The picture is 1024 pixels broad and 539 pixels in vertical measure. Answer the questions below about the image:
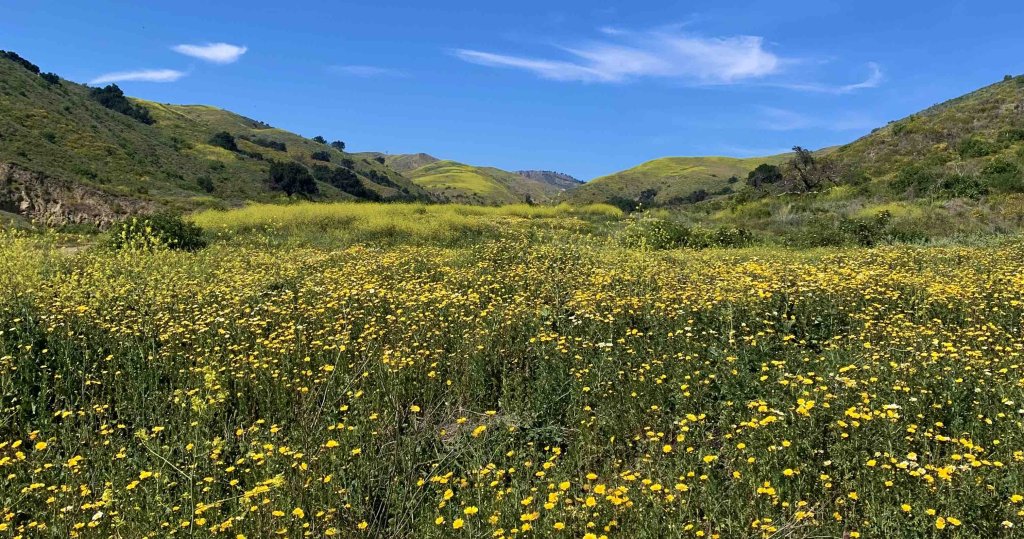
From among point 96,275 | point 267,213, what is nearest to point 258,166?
point 267,213

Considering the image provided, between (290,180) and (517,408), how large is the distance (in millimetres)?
62109

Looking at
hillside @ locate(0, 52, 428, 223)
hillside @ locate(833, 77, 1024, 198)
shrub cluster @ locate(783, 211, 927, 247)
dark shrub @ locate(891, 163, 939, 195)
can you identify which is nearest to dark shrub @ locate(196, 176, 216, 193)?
hillside @ locate(0, 52, 428, 223)

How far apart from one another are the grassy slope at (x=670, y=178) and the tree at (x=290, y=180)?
124 feet

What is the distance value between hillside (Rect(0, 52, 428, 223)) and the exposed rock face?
40mm

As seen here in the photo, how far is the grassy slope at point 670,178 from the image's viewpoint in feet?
298

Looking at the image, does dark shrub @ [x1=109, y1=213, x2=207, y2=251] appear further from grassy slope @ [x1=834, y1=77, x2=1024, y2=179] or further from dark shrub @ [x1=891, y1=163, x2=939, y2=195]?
grassy slope @ [x1=834, y1=77, x2=1024, y2=179]

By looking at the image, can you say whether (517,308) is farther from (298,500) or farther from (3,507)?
(3,507)

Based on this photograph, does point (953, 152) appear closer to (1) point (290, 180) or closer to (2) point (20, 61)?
(1) point (290, 180)

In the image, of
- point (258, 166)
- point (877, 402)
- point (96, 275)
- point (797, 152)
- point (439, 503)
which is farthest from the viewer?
point (258, 166)

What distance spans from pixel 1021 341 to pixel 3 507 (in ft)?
28.3

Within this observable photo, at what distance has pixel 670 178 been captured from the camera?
336 feet

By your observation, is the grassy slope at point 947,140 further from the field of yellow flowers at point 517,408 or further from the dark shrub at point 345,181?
the dark shrub at point 345,181

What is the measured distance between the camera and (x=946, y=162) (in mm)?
31234

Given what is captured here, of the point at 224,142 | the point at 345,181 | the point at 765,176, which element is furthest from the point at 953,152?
the point at 224,142
